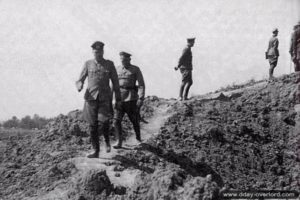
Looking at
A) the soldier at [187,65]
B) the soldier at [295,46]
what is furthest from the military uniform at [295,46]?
the soldier at [187,65]

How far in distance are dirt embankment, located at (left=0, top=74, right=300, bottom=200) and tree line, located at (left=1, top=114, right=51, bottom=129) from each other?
9.84m

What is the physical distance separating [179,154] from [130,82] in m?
1.83

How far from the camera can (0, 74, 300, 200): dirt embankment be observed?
6840 mm

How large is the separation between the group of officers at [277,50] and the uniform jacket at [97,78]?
7033mm

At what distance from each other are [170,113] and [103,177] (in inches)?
219

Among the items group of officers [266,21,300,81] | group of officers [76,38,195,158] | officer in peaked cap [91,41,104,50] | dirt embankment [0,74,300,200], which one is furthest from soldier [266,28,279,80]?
officer in peaked cap [91,41,104,50]

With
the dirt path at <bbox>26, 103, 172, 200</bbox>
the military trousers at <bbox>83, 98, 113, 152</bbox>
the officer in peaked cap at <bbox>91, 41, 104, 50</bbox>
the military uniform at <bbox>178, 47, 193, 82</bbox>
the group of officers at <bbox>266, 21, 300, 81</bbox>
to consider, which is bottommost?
the dirt path at <bbox>26, 103, 172, 200</bbox>

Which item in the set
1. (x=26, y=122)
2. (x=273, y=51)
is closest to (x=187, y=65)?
(x=273, y=51)

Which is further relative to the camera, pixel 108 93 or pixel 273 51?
pixel 273 51

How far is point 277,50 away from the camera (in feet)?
48.2

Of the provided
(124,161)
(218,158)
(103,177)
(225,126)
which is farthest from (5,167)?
(225,126)

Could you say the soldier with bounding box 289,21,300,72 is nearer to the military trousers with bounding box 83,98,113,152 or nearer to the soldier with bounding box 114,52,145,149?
the soldier with bounding box 114,52,145,149

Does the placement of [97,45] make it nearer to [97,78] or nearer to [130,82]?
[97,78]

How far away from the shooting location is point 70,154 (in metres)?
9.24
